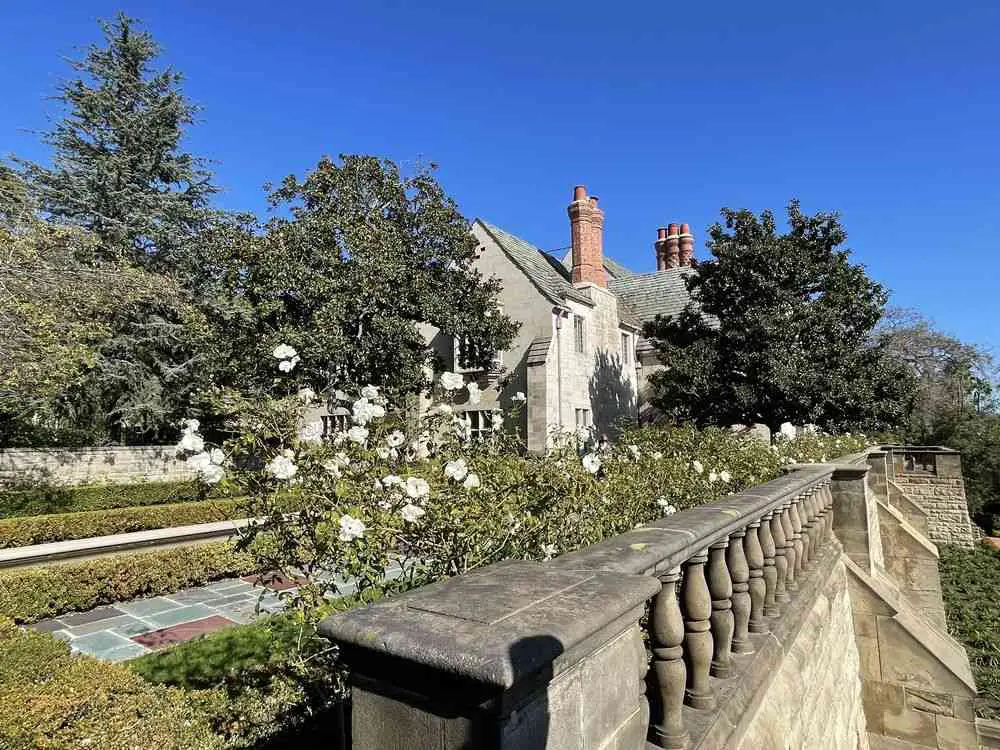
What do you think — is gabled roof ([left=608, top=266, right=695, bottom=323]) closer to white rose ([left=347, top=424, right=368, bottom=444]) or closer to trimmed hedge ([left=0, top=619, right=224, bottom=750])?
white rose ([left=347, top=424, right=368, bottom=444])

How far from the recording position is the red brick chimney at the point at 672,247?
3297 cm

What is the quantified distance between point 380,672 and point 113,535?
1130 cm

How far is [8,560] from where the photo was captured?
795cm

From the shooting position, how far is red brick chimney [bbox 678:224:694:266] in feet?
108

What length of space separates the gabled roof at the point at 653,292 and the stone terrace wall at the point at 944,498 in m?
11.1

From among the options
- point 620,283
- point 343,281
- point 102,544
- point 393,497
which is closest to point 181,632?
point 102,544

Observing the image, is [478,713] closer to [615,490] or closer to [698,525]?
[698,525]

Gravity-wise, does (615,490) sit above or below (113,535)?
above

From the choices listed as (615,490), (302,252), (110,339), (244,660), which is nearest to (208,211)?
(110,339)

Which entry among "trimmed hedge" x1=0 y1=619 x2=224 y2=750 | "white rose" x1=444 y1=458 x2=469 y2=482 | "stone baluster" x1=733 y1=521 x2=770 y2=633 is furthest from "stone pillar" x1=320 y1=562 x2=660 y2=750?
"trimmed hedge" x1=0 y1=619 x2=224 y2=750

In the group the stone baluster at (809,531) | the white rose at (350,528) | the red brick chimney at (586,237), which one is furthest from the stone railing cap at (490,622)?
the red brick chimney at (586,237)

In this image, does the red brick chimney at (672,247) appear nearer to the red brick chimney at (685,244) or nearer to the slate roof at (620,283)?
the red brick chimney at (685,244)

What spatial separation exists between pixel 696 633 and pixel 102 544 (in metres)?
9.72

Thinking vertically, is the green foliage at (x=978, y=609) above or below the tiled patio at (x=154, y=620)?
below
